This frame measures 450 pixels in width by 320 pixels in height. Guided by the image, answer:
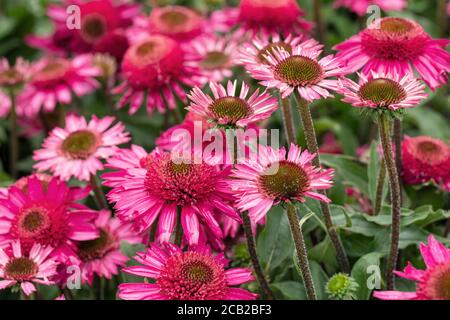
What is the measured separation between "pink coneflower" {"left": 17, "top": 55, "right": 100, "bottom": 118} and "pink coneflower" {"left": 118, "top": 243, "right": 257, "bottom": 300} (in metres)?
1.12

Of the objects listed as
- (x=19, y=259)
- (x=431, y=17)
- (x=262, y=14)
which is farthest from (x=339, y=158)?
(x=431, y=17)

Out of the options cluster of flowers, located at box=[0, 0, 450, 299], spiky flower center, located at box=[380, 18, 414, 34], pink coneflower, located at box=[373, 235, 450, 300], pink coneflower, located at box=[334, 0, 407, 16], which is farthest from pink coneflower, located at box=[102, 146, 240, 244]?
pink coneflower, located at box=[334, 0, 407, 16]

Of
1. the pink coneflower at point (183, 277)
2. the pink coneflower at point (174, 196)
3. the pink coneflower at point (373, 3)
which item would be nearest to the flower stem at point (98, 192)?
the pink coneflower at point (174, 196)

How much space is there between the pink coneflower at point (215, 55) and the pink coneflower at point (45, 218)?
0.73m

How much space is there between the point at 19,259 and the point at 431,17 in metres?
2.25

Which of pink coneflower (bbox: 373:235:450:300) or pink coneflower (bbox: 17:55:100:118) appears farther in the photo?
pink coneflower (bbox: 17:55:100:118)

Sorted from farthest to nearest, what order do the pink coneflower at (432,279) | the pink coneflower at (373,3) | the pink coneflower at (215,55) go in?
the pink coneflower at (373,3) < the pink coneflower at (215,55) < the pink coneflower at (432,279)

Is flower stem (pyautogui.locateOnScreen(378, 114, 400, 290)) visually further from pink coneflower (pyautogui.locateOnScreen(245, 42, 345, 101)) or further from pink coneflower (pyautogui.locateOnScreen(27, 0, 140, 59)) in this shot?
pink coneflower (pyautogui.locateOnScreen(27, 0, 140, 59))

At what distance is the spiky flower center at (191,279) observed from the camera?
4.12 ft

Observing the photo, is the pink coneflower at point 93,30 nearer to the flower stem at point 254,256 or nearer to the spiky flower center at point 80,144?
the spiky flower center at point 80,144

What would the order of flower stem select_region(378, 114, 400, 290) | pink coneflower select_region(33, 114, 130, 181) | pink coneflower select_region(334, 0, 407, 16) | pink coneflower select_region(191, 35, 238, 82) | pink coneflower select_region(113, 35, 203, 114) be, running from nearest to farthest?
flower stem select_region(378, 114, 400, 290), pink coneflower select_region(33, 114, 130, 181), pink coneflower select_region(113, 35, 203, 114), pink coneflower select_region(191, 35, 238, 82), pink coneflower select_region(334, 0, 407, 16)

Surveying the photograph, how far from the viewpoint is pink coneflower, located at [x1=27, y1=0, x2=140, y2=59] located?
253cm

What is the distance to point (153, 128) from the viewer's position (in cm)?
249
